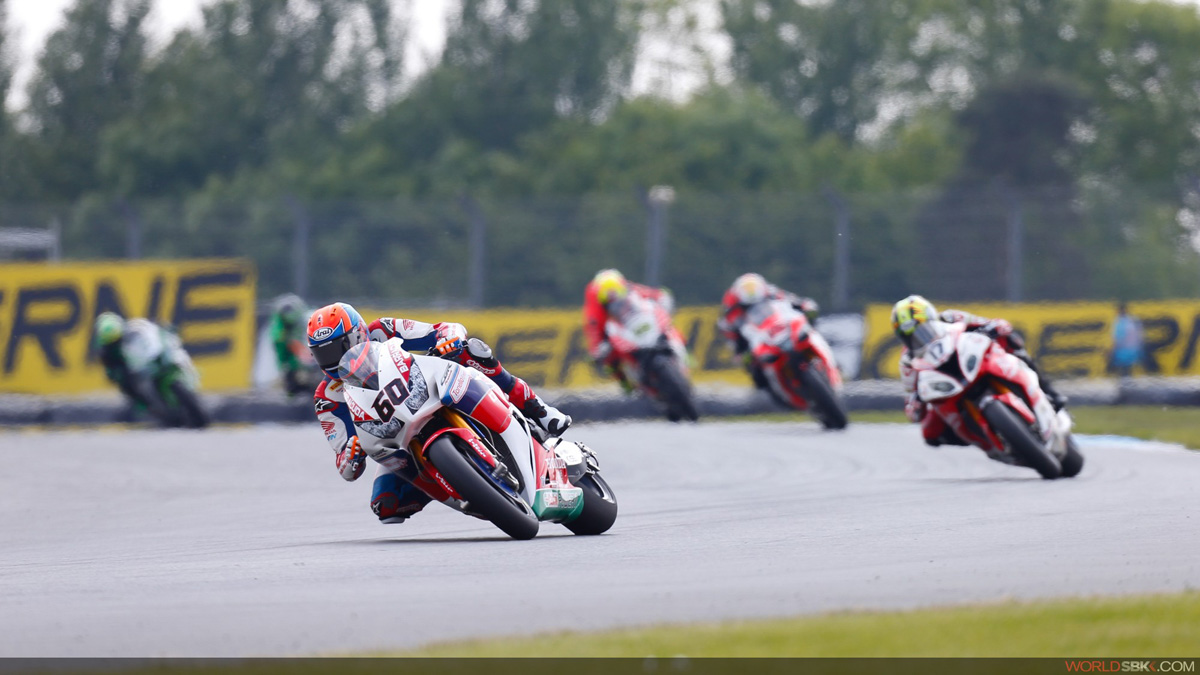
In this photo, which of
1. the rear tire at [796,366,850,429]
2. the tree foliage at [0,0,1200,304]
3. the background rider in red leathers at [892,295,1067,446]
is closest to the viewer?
the background rider in red leathers at [892,295,1067,446]

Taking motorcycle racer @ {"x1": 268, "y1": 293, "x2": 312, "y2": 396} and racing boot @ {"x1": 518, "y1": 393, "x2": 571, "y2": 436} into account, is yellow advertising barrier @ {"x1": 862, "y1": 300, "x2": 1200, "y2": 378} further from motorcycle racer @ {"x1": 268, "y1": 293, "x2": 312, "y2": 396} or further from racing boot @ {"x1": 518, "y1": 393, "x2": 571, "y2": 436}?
racing boot @ {"x1": 518, "y1": 393, "x2": 571, "y2": 436}

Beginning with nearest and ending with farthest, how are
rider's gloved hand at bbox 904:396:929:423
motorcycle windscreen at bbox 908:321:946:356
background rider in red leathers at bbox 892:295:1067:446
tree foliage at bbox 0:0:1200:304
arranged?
background rider in red leathers at bbox 892:295:1067:446 < rider's gloved hand at bbox 904:396:929:423 < motorcycle windscreen at bbox 908:321:946:356 < tree foliage at bbox 0:0:1200:304

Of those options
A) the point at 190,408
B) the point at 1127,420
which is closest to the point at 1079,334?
the point at 1127,420

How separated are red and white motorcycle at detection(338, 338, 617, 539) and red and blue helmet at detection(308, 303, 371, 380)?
0.12 meters

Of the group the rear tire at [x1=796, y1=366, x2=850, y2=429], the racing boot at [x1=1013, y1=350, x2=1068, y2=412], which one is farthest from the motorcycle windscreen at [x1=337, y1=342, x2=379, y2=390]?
the rear tire at [x1=796, y1=366, x2=850, y2=429]

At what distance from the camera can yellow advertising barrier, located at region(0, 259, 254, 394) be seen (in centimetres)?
2459

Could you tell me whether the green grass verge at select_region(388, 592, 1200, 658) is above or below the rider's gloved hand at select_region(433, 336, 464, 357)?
below

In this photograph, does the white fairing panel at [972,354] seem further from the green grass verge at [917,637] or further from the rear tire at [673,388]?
the rear tire at [673,388]

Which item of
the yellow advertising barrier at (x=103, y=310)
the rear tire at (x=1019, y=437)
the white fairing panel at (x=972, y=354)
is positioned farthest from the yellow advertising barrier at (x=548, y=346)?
the rear tire at (x=1019, y=437)

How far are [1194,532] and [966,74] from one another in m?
56.8

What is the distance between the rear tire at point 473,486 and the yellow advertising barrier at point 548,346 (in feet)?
55.5

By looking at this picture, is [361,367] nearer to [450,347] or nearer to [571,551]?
[450,347]

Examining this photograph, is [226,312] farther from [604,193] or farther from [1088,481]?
[604,193]

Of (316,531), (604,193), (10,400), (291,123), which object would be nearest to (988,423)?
(316,531)
